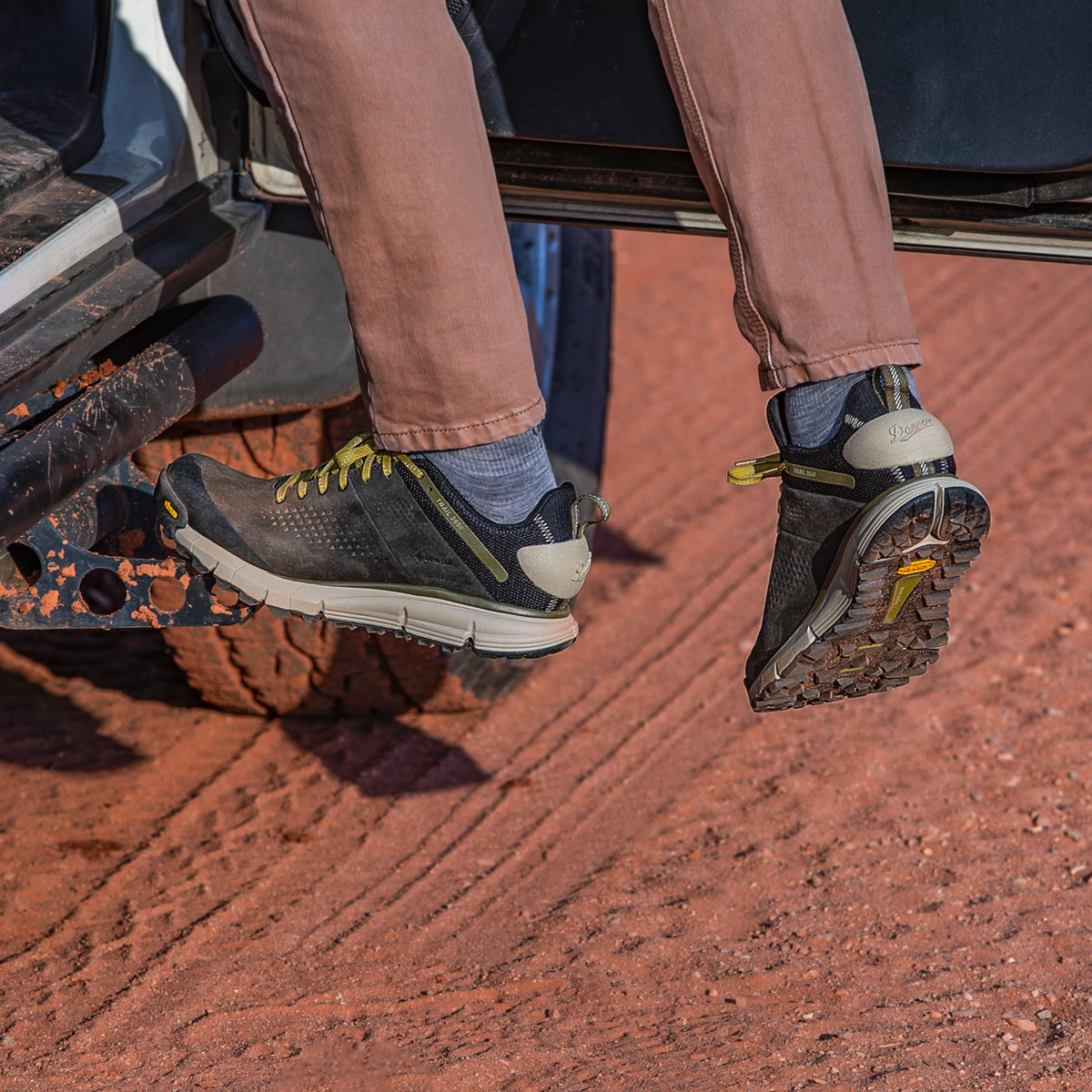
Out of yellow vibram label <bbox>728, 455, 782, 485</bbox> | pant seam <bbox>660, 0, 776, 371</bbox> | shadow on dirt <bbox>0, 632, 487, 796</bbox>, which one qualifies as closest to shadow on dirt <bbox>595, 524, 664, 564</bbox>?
shadow on dirt <bbox>0, 632, 487, 796</bbox>

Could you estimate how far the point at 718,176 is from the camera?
153 cm

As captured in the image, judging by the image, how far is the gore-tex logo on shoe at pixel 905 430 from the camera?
4.93 feet

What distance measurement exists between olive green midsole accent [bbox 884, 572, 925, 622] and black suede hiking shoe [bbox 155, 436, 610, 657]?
37cm

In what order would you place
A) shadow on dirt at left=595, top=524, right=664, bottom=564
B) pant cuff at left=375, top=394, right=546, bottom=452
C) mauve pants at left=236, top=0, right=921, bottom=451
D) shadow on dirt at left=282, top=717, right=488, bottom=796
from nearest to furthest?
mauve pants at left=236, top=0, right=921, bottom=451
pant cuff at left=375, top=394, right=546, bottom=452
shadow on dirt at left=282, top=717, right=488, bottom=796
shadow on dirt at left=595, top=524, right=664, bottom=564

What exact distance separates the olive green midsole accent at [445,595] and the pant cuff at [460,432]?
18 cm

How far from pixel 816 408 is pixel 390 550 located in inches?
21.6

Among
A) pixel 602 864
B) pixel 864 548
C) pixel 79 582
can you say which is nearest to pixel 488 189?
pixel 864 548

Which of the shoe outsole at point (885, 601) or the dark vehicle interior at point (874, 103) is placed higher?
the dark vehicle interior at point (874, 103)

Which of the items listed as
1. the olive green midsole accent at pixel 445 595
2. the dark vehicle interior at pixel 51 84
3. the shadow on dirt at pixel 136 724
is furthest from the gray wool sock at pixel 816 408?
the shadow on dirt at pixel 136 724

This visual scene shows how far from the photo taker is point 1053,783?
2.45 m

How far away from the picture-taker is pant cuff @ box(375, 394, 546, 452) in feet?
4.98

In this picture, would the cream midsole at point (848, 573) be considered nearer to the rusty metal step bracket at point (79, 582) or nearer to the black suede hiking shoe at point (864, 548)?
the black suede hiking shoe at point (864, 548)

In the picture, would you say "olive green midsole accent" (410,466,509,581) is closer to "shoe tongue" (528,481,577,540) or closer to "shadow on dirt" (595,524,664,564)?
"shoe tongue" (528,481,577,540)

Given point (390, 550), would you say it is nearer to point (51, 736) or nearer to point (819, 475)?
point (819, 475)
